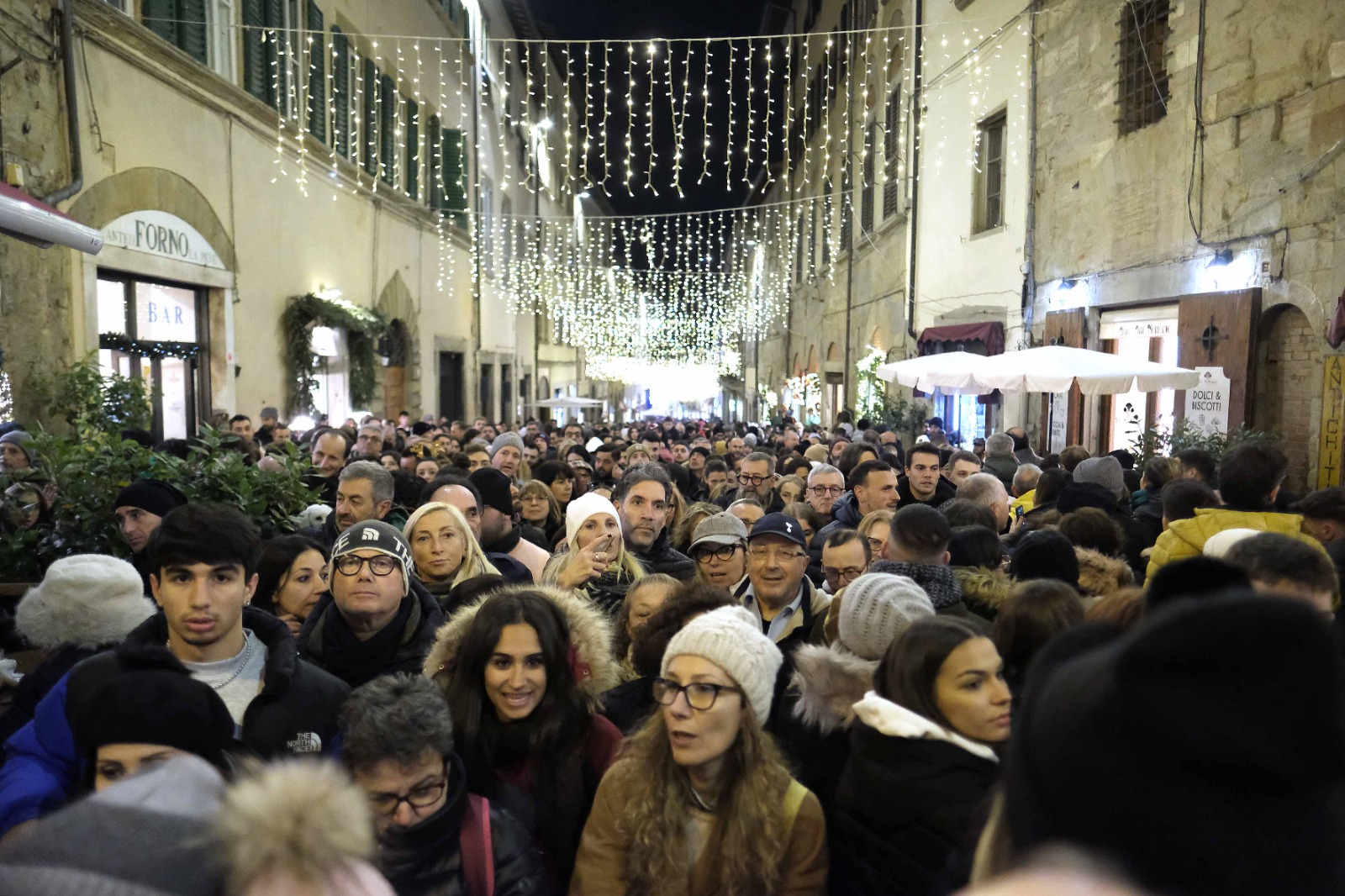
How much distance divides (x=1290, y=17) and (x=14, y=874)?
39.1 feet

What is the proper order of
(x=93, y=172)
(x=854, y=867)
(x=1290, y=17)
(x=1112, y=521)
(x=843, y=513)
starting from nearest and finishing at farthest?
(x=854, y=867) < (x=1112, y=521) < (x=843, y=513) < (x=1290, y=17) < (x=93, y=172)

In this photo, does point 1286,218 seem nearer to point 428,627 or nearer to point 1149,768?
point 428,627

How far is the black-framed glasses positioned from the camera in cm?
256

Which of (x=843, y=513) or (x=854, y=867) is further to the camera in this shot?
(x=843, y=513)

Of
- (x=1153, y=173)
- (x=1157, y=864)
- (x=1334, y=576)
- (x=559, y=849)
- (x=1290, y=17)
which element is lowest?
(x=559, y=849)

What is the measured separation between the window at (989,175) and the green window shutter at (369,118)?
468 inches

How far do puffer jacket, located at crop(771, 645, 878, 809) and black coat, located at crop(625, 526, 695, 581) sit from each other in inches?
105

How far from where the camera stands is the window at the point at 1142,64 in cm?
1203

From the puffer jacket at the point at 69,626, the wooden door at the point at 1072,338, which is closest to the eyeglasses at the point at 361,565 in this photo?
the puffer jacket at the point at 69,626

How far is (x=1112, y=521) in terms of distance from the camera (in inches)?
203

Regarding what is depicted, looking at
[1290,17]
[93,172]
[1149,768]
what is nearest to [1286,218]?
[1290,17]

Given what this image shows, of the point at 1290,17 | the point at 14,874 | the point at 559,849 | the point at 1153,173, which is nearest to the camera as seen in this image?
the point at 14,874

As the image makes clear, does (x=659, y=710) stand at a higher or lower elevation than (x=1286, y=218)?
lower

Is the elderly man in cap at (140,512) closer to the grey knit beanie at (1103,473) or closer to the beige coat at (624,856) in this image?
the beige coat at (624,856)
